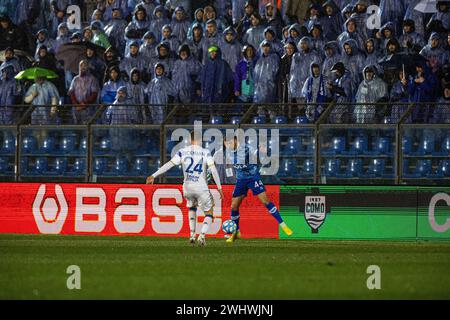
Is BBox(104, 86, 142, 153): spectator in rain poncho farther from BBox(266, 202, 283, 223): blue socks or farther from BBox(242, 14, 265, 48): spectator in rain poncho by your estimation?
BBox(266, 202, 283, 223): blue socks

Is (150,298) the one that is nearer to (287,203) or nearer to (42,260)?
(42,260)

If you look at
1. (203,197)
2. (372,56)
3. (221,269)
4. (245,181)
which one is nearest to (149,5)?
(372,56)

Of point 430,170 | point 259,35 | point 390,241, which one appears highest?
point 259,35

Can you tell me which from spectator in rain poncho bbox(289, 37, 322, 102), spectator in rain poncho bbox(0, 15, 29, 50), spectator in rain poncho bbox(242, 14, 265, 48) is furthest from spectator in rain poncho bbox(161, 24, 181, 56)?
spectator in rain poncho bbox(0, 15, 29, 50)

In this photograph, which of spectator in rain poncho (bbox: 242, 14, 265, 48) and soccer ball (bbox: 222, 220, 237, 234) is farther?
spectator in rain poncho (bbox: 242, 14, 265, 48)

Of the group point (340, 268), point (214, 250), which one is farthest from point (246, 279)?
point (214, 250)

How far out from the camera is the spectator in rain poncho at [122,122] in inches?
921

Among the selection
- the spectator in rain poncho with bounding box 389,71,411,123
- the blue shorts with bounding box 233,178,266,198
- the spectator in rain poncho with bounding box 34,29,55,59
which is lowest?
the blue shorts with bounding box 233,178,266,198

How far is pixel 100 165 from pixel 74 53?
4.25 m

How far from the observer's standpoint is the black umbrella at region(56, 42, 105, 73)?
26.6 meters

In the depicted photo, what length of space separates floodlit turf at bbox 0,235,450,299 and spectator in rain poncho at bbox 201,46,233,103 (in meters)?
4.39
